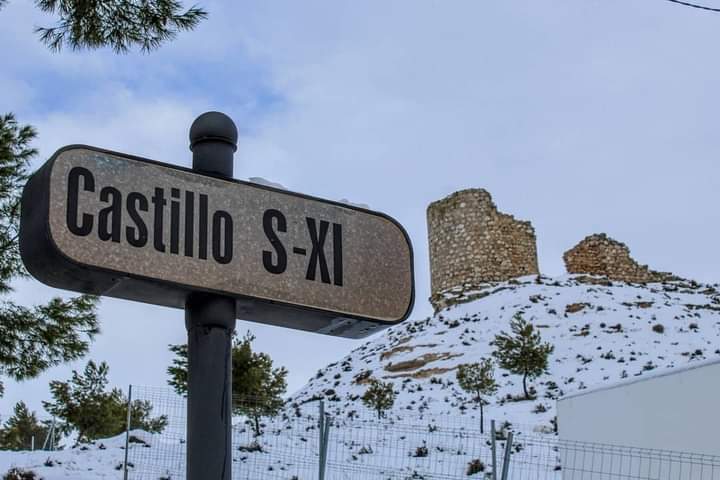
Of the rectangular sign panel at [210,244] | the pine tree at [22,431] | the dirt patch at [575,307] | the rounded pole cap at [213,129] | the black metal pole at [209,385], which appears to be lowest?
the pine tree at [22,431]

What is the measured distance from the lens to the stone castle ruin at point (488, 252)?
112 ft

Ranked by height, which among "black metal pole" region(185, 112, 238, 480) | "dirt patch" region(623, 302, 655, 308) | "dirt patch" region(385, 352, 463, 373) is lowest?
"dirt patch" region(385, 352, 463, 373)

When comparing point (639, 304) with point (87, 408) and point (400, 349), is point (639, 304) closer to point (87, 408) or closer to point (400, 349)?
point (400, 349)

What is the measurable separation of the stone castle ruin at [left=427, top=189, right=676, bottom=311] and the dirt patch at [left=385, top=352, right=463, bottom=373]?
9164mm

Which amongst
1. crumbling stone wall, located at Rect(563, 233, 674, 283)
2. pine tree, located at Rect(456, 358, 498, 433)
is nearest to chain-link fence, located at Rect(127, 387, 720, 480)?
pine tree, located at Rect(456, 358, 498, 433)

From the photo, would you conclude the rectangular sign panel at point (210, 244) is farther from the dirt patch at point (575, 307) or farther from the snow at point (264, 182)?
the dirt patch at point (575, 307)

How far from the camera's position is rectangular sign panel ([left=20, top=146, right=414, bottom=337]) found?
118 centimetres

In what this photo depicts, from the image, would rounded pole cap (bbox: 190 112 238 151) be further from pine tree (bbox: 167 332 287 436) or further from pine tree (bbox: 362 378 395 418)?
pine tree (bbox: 362 378 395 418)

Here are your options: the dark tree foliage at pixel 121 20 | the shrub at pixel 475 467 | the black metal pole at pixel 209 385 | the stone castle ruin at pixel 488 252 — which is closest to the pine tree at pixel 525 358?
the shrub at pixel 475 467

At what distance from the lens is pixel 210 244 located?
1.26 m

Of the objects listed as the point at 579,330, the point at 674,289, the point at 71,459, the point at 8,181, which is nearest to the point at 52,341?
the point at 8,181

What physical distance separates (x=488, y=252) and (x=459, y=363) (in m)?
11.3

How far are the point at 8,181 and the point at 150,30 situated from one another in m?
5.46

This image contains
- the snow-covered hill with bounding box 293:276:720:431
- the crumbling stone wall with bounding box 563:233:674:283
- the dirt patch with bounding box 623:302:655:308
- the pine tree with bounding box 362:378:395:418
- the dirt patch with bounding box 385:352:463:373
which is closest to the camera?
the pine tree with bounding box 362:378:395:418
